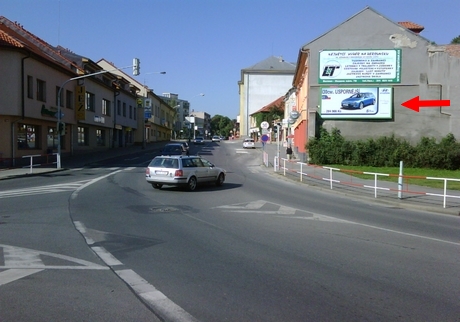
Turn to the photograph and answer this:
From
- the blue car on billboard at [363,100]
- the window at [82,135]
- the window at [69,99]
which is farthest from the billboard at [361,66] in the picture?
the window at [82,135]

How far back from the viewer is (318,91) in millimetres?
36250

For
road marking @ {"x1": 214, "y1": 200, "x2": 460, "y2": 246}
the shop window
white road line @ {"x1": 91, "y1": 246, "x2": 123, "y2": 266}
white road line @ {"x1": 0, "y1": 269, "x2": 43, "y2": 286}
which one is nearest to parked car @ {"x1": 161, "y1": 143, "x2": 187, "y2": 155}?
the shop window

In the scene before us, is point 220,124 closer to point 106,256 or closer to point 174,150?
point 174,150

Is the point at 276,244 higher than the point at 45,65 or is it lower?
lower

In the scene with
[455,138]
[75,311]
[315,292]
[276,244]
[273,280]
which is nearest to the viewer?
[75,311]

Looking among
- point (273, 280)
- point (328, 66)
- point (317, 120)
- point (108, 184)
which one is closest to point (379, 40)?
point (328, 66)

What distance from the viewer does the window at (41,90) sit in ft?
116

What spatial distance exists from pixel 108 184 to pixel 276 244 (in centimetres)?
1374

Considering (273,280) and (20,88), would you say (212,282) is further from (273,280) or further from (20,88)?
(20,88)

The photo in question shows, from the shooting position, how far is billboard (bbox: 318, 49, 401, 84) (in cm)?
3541

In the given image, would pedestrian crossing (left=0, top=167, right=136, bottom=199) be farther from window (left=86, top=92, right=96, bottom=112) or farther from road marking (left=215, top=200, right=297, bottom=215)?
window (left=86, top=92, right=96, bottom=112)

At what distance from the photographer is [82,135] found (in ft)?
158

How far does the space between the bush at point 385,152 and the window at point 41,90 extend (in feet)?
67.0

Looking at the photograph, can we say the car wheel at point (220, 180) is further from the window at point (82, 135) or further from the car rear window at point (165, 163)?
the window at point (82, 135)
